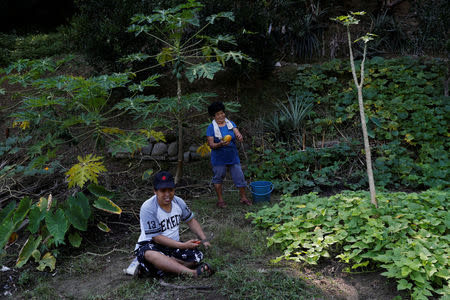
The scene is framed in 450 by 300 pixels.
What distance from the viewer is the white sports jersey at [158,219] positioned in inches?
120

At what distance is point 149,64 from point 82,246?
367cm

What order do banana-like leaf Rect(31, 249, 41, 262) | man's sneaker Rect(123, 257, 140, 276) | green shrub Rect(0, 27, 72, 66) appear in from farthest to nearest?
green shrub Rect(0, 27, 72, 66)
banana-like leaf Rect(31, 249, 41, 262)
man's sneaker Rect(123, 257, 140, 276)

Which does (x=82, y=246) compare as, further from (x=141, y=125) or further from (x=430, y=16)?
(x=430, y=16)

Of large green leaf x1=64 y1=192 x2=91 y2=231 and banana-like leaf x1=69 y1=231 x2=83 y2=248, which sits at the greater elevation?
large green leaf x1=64 y1=192 x2=91 y2=231

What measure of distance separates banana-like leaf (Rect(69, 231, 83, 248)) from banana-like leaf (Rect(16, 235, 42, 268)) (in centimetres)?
29

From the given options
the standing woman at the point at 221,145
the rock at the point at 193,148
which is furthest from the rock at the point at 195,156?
the standing woman at the point at 221,145

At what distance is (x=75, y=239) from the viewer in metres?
3.71

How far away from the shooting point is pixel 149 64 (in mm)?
6434

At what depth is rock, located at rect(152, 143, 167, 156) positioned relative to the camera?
6379mm

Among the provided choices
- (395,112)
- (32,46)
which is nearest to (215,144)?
(395,112)

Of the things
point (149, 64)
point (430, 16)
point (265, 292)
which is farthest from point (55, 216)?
point (430, 16)

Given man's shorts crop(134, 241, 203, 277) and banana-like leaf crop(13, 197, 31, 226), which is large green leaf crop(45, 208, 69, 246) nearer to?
banana-like leaf crop(13, 197, 31, 226)

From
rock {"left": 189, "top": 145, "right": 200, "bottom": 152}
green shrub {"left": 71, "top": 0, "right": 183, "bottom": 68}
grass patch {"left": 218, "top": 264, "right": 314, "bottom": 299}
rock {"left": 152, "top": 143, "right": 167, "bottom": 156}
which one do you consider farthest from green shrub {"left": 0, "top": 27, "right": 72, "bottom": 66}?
grass patch {"left": 218, "top": 264, "right": 314, "bottom": 299}

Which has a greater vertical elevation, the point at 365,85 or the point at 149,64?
the point at 149,64
